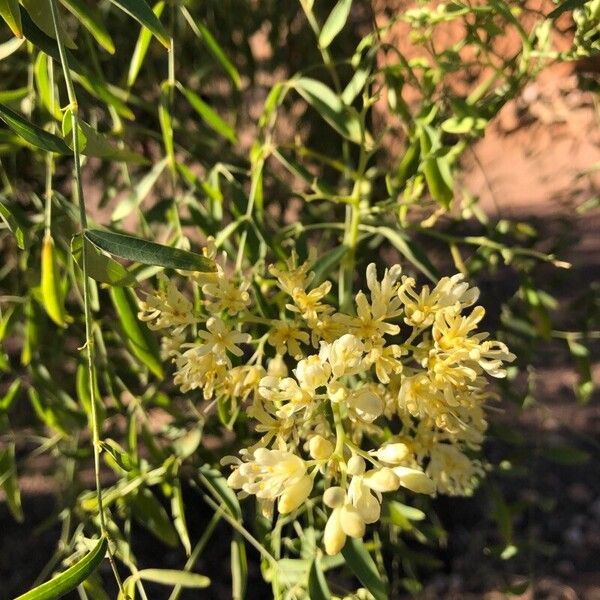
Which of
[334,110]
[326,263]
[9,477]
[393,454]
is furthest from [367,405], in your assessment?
[9,477]

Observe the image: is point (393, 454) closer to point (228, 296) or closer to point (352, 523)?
point (352, 523)

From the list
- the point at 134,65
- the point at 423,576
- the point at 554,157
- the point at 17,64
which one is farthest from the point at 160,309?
the point at 554,157

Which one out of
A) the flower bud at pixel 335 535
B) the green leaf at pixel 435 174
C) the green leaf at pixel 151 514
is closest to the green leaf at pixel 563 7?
the green leaf at pixel 435 174

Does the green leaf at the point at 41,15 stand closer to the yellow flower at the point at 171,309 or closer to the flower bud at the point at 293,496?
the yellow flower at the point at 171,309

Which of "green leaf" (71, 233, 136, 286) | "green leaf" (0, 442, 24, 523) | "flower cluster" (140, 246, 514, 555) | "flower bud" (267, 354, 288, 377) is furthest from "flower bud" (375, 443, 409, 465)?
"green leaf" (0, 442, 24, 523)

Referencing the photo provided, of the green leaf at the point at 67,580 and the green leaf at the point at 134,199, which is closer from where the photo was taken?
the green leaf at the point at 67,580
